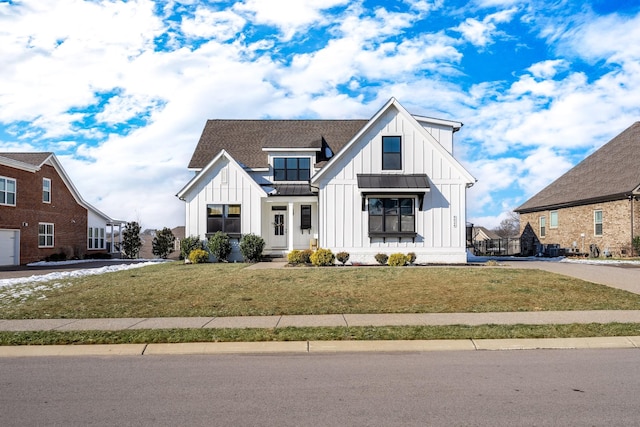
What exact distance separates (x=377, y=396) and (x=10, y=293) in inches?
504

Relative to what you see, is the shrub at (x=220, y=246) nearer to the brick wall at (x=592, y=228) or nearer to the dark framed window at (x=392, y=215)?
the dark framed window at (x=392, y=215)

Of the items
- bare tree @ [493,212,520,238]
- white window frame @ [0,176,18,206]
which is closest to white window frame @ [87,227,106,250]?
white window frame @ [0,176,18,206]

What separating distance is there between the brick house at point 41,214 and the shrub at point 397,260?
2256 cm

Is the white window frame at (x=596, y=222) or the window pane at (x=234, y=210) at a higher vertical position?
the window pane at (x=234, y=210)

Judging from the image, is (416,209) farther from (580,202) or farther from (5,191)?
(5,191)

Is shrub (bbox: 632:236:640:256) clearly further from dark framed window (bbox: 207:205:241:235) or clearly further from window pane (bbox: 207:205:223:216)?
window pane (bbox: 207:205:223:216)

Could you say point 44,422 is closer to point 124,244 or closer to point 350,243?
point 350,243

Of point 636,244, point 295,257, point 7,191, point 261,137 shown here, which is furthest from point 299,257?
point 7,191

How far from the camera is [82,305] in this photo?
491 inches

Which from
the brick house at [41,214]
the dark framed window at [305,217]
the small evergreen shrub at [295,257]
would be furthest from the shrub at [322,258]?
the brick house at [41,214]

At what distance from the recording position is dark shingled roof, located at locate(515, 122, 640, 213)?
28797 mm

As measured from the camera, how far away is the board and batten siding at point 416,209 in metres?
22.7

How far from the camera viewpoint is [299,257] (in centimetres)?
2170

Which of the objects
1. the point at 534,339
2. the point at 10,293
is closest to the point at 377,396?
the point at 534,339
